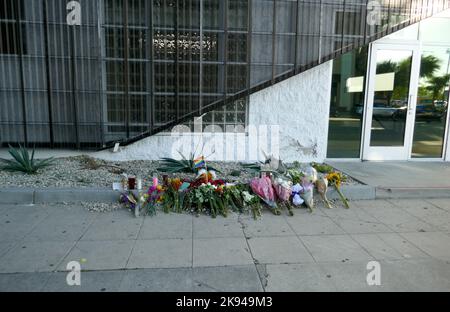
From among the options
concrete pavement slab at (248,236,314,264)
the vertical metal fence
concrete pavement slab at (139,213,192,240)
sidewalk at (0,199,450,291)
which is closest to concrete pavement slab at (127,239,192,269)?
sidewalk at (0,199,450,291)

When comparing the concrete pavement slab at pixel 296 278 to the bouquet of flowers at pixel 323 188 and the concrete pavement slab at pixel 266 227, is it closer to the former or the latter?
the concrete pavement slab at pixel 266 227

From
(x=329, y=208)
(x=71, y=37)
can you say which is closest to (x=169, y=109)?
(x=71, y=37)

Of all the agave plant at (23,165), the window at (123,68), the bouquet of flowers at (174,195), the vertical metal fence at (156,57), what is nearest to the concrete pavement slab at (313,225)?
the bouquet of flowers at (174,195)

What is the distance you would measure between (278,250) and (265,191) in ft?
4.07

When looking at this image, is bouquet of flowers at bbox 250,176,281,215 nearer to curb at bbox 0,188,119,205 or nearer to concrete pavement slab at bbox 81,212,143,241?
concrete pavement slab at bbox 81,212,143,241

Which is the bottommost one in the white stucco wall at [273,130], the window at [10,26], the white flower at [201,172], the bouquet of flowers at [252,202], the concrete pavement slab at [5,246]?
the concrete pavement slab at [5,246]

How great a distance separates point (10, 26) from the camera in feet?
20.0

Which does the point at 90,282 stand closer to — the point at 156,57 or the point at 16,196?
the point at 16,196

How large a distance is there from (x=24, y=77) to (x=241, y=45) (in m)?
4.06

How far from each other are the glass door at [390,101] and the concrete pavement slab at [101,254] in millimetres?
5516

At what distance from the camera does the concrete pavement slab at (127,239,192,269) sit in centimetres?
322

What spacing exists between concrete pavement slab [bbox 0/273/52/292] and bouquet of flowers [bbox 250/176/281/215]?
2725 millimetres

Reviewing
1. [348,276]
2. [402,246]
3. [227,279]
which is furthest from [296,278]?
[402,246]

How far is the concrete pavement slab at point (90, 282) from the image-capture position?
2.81 m
